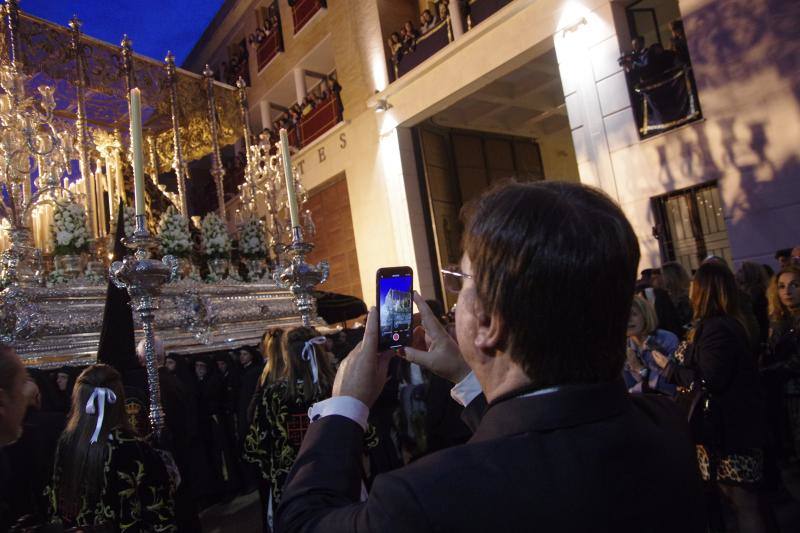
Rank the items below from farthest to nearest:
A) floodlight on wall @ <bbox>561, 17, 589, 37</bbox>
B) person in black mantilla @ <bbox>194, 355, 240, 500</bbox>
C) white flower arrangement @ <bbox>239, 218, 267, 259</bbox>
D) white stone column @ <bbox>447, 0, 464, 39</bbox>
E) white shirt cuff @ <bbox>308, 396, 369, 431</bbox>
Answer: white stone column @ <bbox>447, 0, 464, 39</bbox>
floodlight on wall @ <bbox>561, 17, 589, 37</bbox>
white flower arrangement @ <bbox>239, 218, 267, 259</bbox>
person in black mantilla @ <bbox>194, 355, 240, 500</bbox>
white shirt cuff @ <bbox>308, 396, 369, 431</bbox>

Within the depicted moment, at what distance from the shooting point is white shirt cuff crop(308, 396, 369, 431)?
3.25ft

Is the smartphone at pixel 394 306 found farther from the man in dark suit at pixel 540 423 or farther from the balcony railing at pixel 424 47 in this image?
the balcony railing at pixel 424 47

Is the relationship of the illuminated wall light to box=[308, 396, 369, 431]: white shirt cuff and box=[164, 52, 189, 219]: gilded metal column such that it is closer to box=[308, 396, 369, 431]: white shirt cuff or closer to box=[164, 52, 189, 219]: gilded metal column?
box=[164, 52, 189, 219]: gilded metal column

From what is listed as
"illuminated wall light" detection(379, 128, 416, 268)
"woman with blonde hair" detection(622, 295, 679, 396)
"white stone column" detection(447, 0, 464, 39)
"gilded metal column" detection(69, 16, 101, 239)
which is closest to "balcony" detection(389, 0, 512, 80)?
"white stone column" detection(447, 0, 464, 39)

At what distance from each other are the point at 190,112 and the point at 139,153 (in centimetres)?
671

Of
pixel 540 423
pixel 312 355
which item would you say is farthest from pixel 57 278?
pixel 540 423

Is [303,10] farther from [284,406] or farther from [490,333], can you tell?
[490,333]

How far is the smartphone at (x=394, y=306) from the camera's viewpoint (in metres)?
1.42

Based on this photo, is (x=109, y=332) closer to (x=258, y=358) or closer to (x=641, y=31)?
(x=258, y=358)

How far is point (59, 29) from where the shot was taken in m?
6.96

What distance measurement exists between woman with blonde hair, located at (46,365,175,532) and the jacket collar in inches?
69.9

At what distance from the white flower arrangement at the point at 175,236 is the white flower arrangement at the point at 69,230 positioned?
0.69 meters

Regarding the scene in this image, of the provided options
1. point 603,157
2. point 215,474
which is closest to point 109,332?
point 215,474

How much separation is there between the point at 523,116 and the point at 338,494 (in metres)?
14.1
